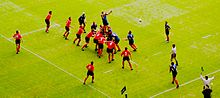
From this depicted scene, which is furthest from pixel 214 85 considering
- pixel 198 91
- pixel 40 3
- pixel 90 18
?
pixel 40 3

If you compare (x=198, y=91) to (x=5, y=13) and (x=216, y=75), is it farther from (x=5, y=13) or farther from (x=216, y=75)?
(x=5, y=13)

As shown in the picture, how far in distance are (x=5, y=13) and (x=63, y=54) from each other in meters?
9.95

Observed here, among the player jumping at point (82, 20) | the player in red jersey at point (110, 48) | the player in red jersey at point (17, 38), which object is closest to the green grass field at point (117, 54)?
the player in red jersey at point (110, 48)

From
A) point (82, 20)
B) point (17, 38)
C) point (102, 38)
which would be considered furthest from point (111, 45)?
point (17, 38)

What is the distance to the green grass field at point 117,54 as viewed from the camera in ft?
114

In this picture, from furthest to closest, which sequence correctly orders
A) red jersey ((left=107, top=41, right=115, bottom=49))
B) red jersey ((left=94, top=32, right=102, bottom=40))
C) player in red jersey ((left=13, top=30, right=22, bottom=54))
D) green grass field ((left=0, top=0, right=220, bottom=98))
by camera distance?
red jersey ((left=94, top=32, right=102, bottom=40)) < player in red jersey ((left=13, top=30, right=22, bottom=54)) < red jersey ((left=107, top=41, right=115, bottom=49)) < green grass field ((left=0, top=0, right=220, bottom=98))

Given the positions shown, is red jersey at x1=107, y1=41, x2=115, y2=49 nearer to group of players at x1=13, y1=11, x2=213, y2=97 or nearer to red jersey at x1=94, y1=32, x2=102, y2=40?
group of players at x1=13, y1=11, x2=213, y2=97

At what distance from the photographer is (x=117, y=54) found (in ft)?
129

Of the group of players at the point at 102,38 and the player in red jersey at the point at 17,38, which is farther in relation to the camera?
the player in red jersey at the point at 17,38

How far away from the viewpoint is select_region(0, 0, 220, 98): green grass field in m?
34.6

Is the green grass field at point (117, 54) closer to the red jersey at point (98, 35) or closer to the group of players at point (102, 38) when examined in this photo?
the group of players at point (102, 38)

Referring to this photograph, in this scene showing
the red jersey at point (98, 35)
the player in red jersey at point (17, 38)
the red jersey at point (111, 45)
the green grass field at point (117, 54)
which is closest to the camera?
the green grass field at point (117, 54)

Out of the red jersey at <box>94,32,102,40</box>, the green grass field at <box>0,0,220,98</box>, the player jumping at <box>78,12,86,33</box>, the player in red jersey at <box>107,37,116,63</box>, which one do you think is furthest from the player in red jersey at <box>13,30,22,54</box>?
the player in red jersey at <box>107,37,116,63</box>

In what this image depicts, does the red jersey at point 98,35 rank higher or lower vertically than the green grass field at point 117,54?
higher
